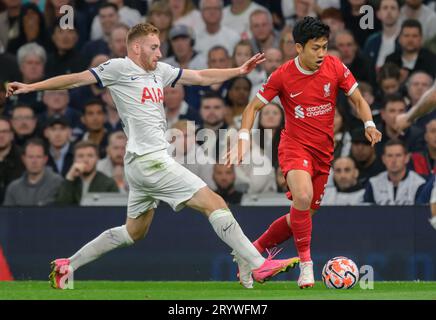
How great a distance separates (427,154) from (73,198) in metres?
3.93

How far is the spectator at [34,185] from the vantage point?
1470 cm

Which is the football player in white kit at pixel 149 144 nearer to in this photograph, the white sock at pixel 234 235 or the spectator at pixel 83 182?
the white sock at pixel 234 235

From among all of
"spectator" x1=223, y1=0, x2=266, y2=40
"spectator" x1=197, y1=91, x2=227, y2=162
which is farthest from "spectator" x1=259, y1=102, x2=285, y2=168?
"spectator" x1=223, y1=0, x2=266, y2=40

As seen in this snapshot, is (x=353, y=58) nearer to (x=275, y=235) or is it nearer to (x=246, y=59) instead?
(x=246, y=59)

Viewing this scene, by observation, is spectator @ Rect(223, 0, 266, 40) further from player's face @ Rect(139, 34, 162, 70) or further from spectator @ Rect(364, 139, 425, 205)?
player's face @ Rect(139, 34, 162, 70)

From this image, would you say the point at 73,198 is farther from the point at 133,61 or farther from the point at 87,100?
the point at 133,61

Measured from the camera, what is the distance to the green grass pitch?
33.2 feet

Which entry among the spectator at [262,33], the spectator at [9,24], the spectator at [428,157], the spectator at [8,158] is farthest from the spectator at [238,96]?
the spectator at [9,24]

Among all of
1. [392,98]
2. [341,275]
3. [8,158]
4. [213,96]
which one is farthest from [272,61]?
[341,275]

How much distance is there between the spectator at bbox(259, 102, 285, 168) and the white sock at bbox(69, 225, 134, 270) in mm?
3601

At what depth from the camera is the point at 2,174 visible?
1499 centimetres

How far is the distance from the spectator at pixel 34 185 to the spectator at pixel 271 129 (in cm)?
232

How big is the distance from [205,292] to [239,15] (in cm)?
620
